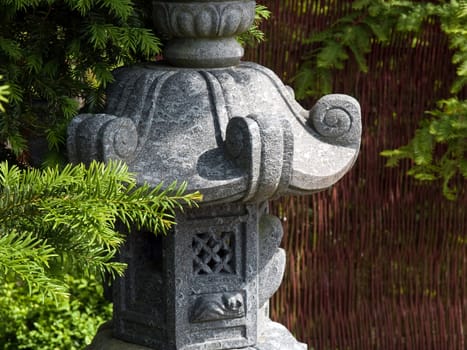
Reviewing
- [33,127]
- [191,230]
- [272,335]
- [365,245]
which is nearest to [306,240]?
[365,245]

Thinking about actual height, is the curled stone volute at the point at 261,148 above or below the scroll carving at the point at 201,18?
below

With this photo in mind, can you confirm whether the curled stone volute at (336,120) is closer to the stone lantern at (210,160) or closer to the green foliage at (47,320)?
the stone lantern at (210,160)

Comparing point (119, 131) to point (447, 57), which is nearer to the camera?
point (119, 131)

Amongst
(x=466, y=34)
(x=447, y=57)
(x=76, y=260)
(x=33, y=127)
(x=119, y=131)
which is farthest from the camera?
(x=447, y=57)

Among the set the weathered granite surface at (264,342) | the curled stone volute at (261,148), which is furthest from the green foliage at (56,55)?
the weathered granite surface at (264,342)

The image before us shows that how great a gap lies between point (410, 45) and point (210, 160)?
1876 mm

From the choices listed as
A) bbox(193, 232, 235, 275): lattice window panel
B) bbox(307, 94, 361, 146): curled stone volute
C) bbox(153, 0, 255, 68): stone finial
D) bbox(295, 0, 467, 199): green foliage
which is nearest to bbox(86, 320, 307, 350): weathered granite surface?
bbox(193, 232, 235, 275): lattice window panel

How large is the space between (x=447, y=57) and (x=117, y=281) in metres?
2.03

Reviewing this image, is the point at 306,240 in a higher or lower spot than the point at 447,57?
lower

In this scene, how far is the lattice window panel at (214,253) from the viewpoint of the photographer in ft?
10.2

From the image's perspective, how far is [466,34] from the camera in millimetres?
4020

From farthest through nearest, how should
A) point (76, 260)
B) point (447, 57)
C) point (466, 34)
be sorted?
point (447, 57) < point (466, 34) < point (76, 260)

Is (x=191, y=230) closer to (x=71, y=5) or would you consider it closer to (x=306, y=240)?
(x=71, y=5)

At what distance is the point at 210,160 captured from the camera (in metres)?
2.83
